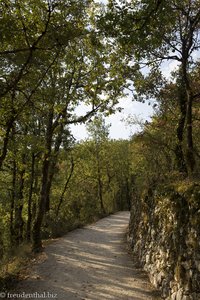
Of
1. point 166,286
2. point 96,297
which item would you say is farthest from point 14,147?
point 166,286

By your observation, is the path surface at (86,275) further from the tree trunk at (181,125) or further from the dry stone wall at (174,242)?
the tree trunk at (181,125)

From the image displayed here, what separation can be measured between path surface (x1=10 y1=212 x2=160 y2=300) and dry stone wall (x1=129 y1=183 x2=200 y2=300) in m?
0.68

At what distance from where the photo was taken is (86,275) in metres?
10.2

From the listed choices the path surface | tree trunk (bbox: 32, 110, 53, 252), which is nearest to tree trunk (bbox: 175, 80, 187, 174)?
the path surface

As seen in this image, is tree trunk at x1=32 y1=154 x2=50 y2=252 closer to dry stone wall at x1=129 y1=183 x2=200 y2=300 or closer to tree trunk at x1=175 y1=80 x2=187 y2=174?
dry stone wall at x1=129 y1=183 x2=200 y2=300

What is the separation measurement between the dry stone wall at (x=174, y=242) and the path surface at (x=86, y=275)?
681 mm

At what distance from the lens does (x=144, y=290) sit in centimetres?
882

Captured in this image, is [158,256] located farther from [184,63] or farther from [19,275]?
[184,63]

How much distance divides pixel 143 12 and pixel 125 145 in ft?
139

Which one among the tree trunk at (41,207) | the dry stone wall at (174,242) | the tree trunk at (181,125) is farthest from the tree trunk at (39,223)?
the tree trunk at (181,125)

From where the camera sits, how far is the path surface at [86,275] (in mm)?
8500

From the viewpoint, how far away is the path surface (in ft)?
27.9

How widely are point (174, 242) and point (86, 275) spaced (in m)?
3.78

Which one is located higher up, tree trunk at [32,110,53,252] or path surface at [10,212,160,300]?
tree trunk at [32,110,53,252]
